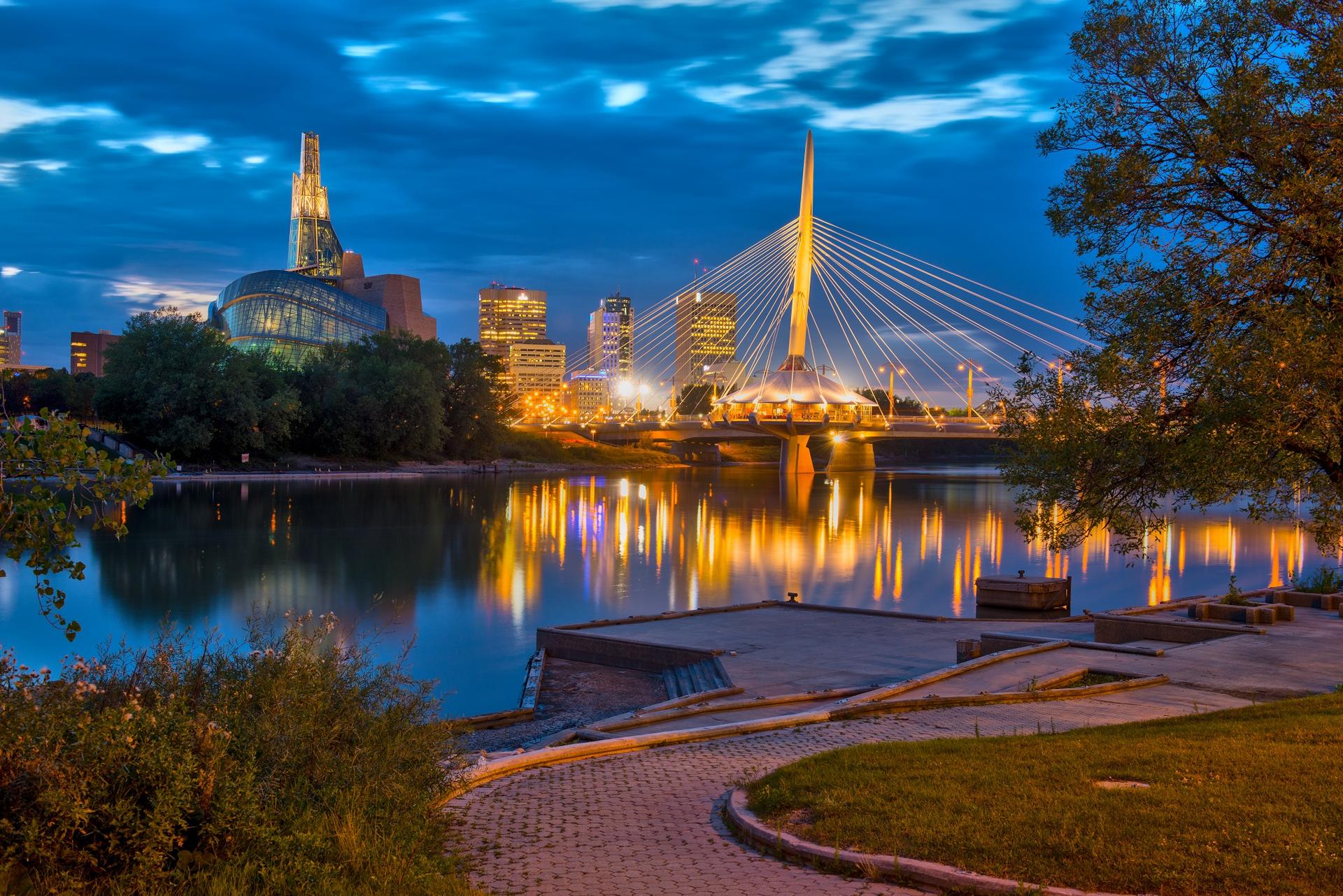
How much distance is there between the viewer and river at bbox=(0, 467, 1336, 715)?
76.0 feet

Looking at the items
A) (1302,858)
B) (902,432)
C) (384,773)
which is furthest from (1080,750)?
(902,432)

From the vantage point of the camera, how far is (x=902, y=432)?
8594 cm

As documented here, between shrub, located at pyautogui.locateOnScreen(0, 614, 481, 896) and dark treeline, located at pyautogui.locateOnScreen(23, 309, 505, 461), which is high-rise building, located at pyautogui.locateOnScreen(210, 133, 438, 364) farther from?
shrub, located at pyautogui.locateOnScreen(0, 614, 481, 896)

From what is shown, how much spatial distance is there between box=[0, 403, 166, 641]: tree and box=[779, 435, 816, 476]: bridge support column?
287ft

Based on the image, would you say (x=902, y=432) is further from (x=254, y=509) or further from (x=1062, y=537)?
(x=1062, y=537)

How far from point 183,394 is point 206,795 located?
215ft

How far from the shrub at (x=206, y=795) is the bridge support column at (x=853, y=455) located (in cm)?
10720

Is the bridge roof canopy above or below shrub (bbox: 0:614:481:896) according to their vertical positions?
above

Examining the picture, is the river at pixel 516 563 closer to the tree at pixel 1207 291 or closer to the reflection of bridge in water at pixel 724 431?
the tree at pixel 1207 291

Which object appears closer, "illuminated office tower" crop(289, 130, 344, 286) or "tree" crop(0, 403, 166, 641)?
"tree" crop(0, 403, 166, 641)

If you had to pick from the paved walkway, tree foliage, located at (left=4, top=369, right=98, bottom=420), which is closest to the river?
the paved walkway

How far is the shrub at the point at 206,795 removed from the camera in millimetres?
4949

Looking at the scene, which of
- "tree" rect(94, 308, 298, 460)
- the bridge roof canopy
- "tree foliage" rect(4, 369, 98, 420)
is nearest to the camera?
"tree" rect(94, 308, 298, 460)

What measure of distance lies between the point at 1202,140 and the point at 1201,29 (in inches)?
70.5
